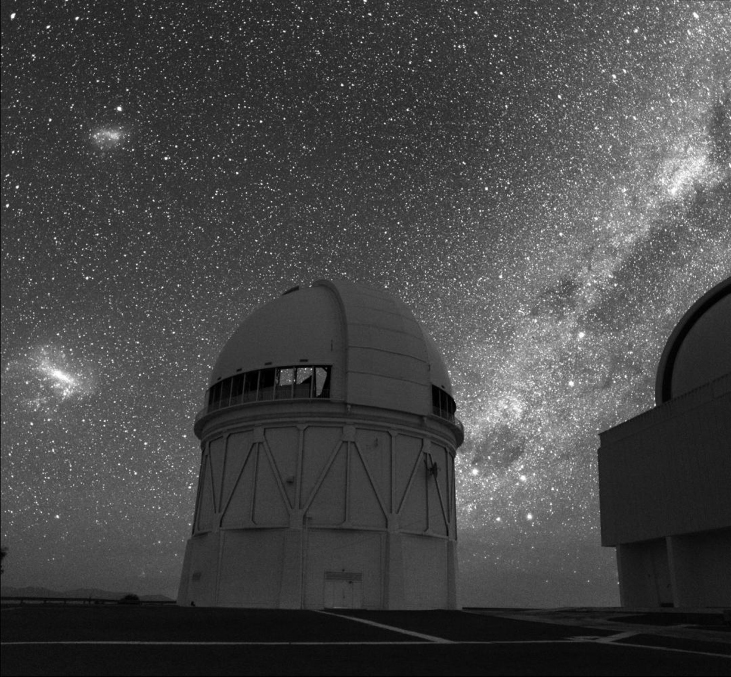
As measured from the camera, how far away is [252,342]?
31.5m

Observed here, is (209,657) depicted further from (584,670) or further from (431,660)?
(584,670)

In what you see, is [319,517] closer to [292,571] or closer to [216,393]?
[292,571]

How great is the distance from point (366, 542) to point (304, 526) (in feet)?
9.29

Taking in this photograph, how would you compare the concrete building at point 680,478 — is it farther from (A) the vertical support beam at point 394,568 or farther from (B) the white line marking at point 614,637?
(B) the white line marking at point 614,637

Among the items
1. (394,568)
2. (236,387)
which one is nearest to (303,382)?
(236,387)

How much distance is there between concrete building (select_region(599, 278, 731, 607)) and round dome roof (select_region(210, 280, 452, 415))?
9849 mm

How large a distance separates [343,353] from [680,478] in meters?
15.6

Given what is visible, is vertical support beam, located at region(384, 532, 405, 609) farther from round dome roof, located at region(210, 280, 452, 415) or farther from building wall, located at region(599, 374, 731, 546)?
building wall, located at region(599, 374, 731, 546)

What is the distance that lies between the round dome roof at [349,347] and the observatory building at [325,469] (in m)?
0.07

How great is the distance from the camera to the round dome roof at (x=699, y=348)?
2898 cm

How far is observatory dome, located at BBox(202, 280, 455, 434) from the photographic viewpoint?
1177 inches

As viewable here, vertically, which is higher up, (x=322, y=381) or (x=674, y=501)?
(x=322, y=381)

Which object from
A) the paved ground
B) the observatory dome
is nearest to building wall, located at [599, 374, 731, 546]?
the observatory dome

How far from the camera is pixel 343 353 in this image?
99.6 feet
